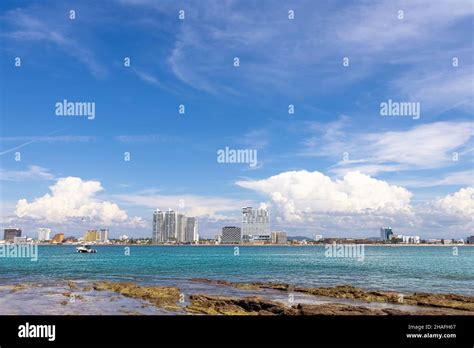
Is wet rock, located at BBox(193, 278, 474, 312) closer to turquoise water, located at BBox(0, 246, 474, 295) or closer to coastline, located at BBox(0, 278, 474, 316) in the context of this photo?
coastline, located at BBox(0, 278, 474, 316)

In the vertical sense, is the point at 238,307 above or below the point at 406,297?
above

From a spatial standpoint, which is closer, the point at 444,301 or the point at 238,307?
the point at 238,307

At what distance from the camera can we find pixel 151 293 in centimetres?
4238

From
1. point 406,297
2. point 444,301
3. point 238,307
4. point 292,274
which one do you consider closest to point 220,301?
point 238,307

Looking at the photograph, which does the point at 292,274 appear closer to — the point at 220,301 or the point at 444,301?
the point at 444,301

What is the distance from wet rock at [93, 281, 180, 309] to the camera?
37.2 meters

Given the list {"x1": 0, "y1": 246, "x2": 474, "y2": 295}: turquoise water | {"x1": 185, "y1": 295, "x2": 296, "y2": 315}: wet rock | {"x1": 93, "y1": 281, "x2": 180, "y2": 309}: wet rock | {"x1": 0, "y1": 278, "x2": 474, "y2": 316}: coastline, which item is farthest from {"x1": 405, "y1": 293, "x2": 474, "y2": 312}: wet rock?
{"x1": 93, "y1": 281, "x2": 180, "y2": 309}: wet rock

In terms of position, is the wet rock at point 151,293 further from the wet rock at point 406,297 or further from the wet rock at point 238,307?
the wet rock at point 406,297

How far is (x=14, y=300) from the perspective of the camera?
1528 inches
